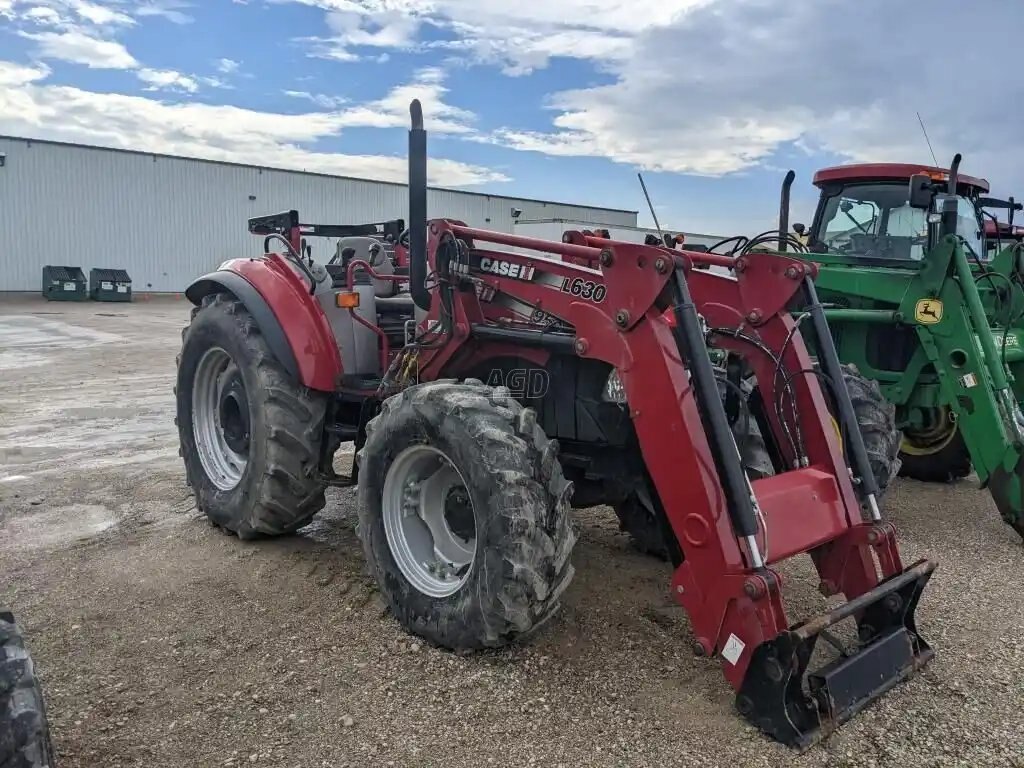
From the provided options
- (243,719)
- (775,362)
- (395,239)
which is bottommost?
(243,719)

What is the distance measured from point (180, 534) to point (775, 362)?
11.1ft

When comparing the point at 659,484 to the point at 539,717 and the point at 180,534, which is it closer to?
the point at 539,717

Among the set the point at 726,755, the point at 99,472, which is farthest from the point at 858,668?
the point at 99,472

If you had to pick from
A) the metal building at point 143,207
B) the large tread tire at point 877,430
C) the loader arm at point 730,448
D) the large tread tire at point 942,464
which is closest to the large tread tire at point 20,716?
the loader arm at point 730,448

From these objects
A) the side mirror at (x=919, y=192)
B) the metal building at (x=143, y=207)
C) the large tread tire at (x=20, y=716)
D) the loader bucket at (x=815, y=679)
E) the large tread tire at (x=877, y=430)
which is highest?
the metal building at (x=143, y=207)

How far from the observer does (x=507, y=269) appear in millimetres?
3924

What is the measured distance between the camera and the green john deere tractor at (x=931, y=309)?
5.32 m

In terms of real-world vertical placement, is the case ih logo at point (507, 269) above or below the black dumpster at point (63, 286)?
above

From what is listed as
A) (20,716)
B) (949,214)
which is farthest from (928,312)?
(20,716)

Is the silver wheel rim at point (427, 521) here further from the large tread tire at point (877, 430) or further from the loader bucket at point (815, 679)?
the large tread tire at point (877, 430)

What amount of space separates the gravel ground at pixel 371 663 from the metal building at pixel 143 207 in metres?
23.7

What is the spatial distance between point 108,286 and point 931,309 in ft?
88.6

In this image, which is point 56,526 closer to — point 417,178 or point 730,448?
point 417,178

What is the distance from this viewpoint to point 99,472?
20.8 ft
